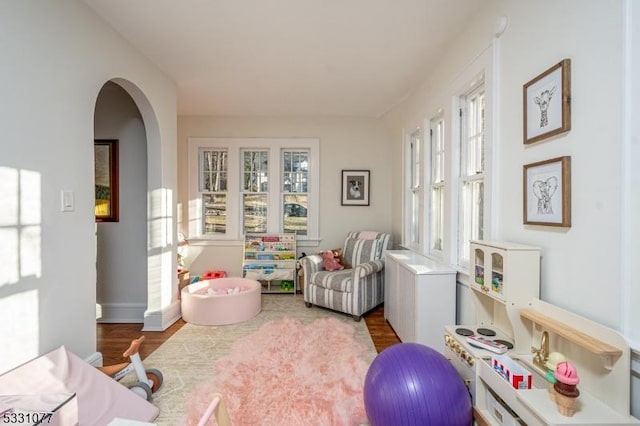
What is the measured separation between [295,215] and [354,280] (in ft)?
5.66

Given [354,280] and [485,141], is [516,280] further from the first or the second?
[354,280]

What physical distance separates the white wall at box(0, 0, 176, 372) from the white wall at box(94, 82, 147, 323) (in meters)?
1.00

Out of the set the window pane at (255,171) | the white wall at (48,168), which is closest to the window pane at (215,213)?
the window pane at (255,171)

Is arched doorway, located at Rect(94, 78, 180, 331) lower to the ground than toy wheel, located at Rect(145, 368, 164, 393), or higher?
higher

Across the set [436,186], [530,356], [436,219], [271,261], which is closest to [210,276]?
[271,261]

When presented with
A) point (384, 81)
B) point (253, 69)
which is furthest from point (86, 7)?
point (384, 81)

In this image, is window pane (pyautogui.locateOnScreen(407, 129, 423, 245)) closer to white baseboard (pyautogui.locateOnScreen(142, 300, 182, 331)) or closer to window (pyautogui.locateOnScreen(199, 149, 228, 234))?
window (pyautogui.locateOnScreen(199, 149, 228, 234))

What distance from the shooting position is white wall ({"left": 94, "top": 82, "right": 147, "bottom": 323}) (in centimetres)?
316

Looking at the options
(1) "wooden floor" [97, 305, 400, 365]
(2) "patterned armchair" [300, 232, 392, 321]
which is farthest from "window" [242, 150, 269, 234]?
(1) "wooden floor" [97, 305, 400, 365]

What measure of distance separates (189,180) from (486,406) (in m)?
4.40

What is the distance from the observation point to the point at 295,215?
4.61 meters

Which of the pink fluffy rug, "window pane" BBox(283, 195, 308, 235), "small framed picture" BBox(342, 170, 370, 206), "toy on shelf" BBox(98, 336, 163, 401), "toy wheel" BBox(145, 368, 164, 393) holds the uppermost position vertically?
"small framed picture" BBox(342, 170, 370, 206)

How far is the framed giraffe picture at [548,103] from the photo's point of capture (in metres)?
1.29

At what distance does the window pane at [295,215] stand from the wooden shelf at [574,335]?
11.3 feet
